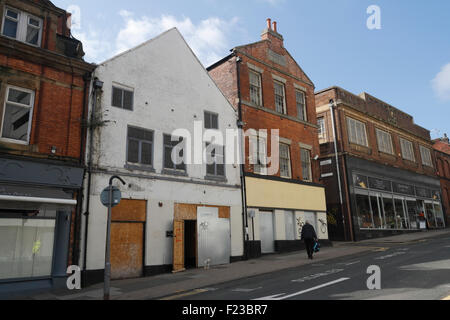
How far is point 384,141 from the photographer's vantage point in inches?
1134

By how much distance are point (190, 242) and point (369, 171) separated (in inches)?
653

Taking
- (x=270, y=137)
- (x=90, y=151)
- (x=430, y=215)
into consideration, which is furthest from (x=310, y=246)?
(x=430, y=215)

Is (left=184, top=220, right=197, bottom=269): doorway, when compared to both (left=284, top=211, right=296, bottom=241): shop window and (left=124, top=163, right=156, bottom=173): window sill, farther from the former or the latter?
(left=284, top=211, right=296, bottom=241): shop window

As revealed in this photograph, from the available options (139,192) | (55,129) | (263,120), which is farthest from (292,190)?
(55,129)

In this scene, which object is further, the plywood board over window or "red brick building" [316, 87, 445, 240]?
"red brick building" [316, 87, 445, 240]

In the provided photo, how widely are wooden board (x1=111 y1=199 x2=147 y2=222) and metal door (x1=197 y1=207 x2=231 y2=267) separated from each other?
9.08 ft

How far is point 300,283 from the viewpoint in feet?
29.7

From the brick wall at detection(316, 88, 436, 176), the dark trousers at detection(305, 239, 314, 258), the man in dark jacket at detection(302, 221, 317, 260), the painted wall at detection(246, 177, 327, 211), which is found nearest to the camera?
the dark trousers at detection(305, 239, 314, 258)

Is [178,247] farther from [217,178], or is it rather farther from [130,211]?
[217,178]

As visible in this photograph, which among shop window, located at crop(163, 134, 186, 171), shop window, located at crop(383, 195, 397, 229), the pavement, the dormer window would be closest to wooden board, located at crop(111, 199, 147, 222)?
shop window, located at crop(163, 134, 186, 171)

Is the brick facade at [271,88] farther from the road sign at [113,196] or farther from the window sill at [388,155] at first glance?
the road sign at [113,196]

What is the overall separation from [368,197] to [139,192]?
18173 millimetres

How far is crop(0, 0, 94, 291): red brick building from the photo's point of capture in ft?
33.1
